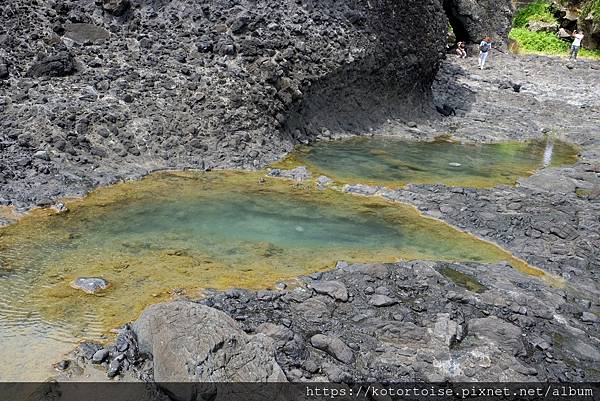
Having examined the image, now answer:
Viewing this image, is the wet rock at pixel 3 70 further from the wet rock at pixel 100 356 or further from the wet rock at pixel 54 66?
the wet rock at pixel 100 356

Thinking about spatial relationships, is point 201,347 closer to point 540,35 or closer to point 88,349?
Result: point 88,349

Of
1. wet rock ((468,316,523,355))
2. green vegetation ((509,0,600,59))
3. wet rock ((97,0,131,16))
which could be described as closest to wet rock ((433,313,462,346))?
wet rock ((468,316,523,355))

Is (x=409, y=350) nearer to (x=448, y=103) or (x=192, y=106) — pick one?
(x=192, y=106)

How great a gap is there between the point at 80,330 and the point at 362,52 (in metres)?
12.2

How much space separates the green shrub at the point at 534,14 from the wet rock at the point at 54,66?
32.4m

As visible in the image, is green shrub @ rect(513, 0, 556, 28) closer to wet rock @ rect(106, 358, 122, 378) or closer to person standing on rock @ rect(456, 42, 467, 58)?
person standing on rock @ rect(456, 42, 467, 58)

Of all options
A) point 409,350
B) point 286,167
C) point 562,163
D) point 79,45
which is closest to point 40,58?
point 79,45

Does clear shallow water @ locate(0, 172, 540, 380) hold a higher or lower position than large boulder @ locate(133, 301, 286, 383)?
lower

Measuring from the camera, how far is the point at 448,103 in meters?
19.9

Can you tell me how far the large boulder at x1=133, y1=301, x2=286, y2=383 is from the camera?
15.5ft

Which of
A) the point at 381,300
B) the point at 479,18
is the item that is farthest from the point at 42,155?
the point at 479,18

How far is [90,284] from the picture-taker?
21.7 feet

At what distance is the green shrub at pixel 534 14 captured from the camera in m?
35.5

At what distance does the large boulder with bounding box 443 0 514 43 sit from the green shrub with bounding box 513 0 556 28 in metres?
7.35
